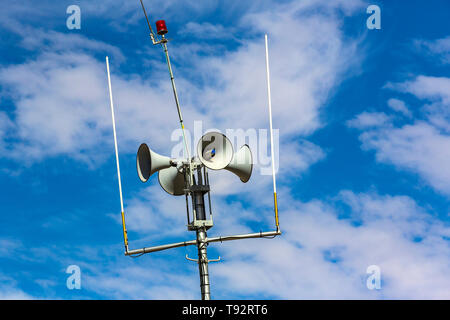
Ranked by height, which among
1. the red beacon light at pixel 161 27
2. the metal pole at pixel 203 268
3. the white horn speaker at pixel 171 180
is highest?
the red beacon light at pixel 161 27

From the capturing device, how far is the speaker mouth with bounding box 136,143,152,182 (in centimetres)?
2848

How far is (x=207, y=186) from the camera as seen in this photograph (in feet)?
94.3

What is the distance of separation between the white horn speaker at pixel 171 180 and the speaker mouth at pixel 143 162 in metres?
1.51

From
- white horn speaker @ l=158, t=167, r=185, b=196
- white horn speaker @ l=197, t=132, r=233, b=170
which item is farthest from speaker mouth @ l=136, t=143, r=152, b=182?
white horn speaker @ l=197, t=132, r=233, b=170

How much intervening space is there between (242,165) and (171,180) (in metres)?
3.67

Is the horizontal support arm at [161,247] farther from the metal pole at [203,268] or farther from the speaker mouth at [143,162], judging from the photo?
the speaker mouth at [143,162]

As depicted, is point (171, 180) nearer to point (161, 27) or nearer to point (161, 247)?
point (161, 247)

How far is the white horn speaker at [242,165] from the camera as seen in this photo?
28922 mm

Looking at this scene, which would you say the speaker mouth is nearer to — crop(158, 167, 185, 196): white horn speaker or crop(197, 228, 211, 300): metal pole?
crop(158, 167, 185, 196): white horn speaker

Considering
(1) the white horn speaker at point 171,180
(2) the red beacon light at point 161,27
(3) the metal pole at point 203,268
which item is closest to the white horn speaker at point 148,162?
(1) the white horn speaker at point 171,180

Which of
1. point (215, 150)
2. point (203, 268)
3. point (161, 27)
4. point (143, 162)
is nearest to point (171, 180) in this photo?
point (143, 162)

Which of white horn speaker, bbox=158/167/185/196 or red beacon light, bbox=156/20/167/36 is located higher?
red beacon light, bbox=156/20/167/36

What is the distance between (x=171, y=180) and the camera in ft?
99.2
